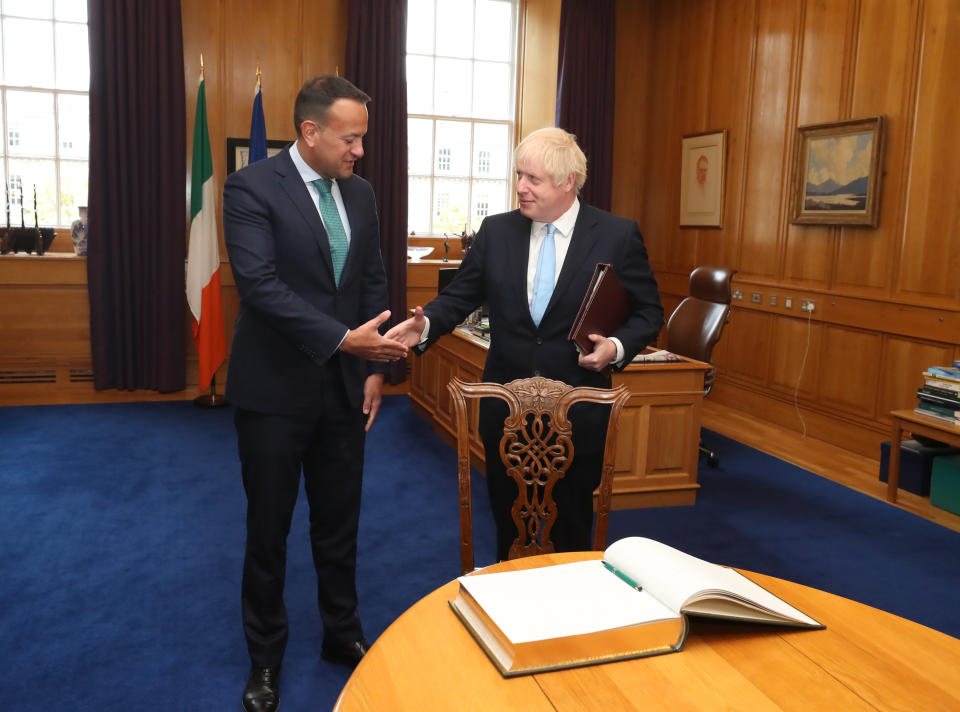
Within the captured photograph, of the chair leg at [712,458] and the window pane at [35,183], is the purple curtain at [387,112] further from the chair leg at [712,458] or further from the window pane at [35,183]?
the chair leg at [712,458]

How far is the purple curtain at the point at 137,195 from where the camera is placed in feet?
19.5

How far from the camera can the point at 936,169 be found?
182 inches

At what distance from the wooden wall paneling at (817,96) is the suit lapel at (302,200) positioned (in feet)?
13.8

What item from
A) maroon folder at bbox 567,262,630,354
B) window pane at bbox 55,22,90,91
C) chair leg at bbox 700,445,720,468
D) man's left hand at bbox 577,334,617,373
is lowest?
chair leg at bbox 700,445,720,468

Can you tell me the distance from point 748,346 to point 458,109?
330cm

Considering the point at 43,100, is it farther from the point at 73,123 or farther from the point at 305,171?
the point at 305,171

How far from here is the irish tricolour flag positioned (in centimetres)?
594

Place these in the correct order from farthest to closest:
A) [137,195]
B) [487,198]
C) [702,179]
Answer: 1. [487,198]
2. [702,179]
3. [137,195]

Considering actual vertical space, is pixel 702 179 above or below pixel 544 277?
above

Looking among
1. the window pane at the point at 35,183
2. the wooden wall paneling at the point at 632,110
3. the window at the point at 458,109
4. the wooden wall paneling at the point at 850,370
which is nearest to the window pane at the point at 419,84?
the window at the point at 458,109

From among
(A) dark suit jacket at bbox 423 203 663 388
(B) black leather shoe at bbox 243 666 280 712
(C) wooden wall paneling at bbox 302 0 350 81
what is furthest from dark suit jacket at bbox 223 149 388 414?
(C) wooden wall paneling at bbox 302 0 350 81

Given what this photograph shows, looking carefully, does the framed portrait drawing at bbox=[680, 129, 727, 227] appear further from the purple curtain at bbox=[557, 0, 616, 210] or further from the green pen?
the green pen

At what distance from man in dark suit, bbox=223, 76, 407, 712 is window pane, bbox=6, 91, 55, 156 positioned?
16.6ft

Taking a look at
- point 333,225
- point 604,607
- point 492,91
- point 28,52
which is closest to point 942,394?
point 333,225
